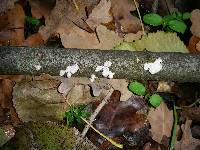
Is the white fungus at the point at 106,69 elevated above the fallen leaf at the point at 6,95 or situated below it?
above

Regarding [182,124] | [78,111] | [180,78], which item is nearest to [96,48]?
[78,111]

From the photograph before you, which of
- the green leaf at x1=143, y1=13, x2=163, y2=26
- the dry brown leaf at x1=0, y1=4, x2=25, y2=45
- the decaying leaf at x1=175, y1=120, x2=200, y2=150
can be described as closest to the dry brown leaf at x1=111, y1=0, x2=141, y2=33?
the green leaf at x1=143, y1=13, x2=163, y2=26

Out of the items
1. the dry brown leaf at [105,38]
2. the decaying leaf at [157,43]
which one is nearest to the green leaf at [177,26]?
the decaying leaf at [157,43]

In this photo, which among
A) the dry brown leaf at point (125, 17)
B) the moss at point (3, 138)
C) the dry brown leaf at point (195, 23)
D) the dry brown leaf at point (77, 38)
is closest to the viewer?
the moss at point (3, 138)

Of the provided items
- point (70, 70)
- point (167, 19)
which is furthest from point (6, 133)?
point (167, 19)

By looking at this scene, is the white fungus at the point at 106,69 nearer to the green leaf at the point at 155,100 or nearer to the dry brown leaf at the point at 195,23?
the green leaf at the point at 155,100

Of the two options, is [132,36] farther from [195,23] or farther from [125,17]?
[195,23]

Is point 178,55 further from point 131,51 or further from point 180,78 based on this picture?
point 131,51
